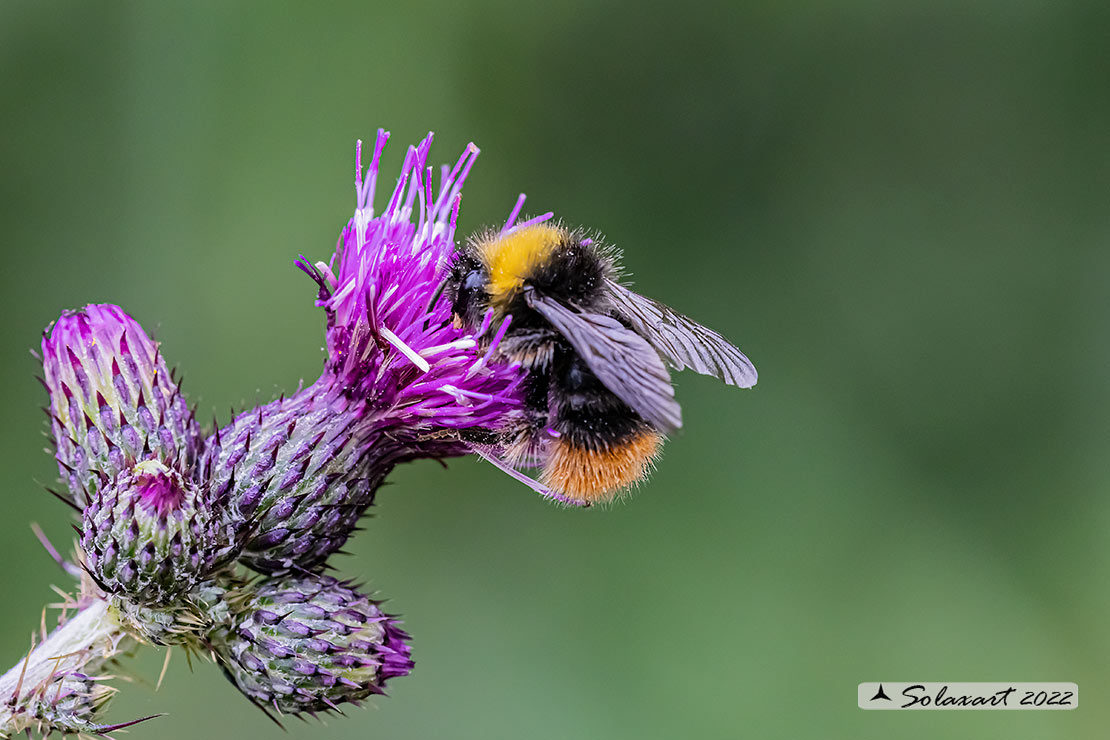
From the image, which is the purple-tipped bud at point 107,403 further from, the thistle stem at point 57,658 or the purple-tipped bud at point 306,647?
the purple-tipped bud at point 306,647

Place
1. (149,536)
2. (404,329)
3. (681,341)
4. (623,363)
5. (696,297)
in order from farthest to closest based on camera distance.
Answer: (696,297)
(681,341)
(404,329)
(149,536)
(623,363)

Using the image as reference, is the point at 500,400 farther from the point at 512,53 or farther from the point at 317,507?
the point at 512,53

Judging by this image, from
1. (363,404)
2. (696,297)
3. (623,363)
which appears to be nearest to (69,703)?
(363,404)

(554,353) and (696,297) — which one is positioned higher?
(696,297)

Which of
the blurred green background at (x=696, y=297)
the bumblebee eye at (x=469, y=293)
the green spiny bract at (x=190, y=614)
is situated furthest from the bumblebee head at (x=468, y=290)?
the blurred green background at (x=696, y=297)

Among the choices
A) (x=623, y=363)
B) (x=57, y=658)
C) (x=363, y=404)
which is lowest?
(x=57, y=658)

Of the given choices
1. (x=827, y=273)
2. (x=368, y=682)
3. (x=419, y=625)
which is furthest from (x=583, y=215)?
(x=368, y=682)

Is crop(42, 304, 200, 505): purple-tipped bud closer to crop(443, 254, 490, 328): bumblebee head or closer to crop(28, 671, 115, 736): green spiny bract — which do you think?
crop(28, 671, 115, 736): green spiny bract

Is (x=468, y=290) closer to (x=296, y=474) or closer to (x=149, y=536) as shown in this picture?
(x=296, y=474)
